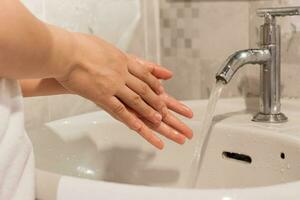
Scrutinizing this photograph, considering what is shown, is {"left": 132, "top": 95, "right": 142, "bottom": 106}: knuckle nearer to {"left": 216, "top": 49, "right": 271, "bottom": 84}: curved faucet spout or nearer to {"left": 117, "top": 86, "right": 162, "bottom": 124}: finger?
{"left": 117, "top": 86, "right": 162, "bottom": 124}: finger

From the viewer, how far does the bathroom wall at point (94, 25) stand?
2.66 feet

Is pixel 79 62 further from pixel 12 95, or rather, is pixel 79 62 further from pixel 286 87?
pixel 286 87

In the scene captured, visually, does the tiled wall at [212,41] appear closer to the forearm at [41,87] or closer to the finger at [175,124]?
the finger at [175,124]

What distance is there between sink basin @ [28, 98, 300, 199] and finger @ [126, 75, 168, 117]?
16 centimetres

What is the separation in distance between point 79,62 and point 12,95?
79 millimetres

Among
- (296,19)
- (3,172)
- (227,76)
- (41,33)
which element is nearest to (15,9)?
(41,33)

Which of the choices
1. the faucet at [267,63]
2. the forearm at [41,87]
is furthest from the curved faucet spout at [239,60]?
the forearm at [41,87]

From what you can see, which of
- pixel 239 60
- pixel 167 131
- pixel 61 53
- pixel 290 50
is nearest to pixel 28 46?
pixel 61 53

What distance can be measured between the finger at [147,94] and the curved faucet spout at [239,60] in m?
0.13

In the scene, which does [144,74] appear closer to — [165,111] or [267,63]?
[165,111]

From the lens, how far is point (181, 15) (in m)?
1.00

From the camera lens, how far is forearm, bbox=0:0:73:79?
426 mm

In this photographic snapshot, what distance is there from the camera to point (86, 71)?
52cm

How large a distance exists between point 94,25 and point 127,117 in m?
0.37
